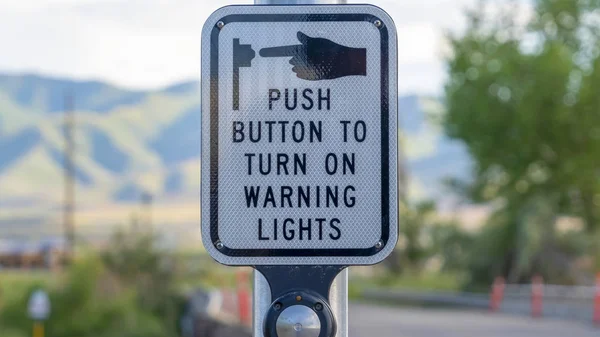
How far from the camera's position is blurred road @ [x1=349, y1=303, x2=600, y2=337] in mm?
21469

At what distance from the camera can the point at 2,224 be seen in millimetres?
150875

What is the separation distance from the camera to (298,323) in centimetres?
284

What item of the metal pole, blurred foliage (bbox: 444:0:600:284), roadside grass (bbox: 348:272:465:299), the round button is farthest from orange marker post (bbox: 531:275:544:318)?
the round button

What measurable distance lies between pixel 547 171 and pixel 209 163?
34133mm

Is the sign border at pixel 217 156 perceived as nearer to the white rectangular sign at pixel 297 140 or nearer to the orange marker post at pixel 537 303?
the white rectangular sign at pixel 297 140

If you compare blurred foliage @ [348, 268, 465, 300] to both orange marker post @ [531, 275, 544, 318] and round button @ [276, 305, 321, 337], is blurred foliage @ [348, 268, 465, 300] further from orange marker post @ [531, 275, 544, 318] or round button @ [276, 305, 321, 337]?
round button @ [276, 305, 321, 337]

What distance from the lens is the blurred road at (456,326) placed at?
70.4ft

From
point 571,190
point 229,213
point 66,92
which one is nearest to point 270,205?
point 229,213

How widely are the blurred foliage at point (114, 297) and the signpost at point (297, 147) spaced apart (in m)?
16.9

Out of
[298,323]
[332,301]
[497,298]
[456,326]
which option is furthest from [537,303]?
[298,323]

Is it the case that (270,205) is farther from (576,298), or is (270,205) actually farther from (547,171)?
(547,171)

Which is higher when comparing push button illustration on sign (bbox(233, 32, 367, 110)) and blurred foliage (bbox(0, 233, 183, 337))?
push button illustration on sign (bbox(233, 32, 367, 110))

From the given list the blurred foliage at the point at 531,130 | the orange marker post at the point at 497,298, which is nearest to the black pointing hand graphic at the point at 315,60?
the orange marker post at the point at 497,298

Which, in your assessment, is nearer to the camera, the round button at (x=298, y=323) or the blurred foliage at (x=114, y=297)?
the round button at (x=298, y=323)
